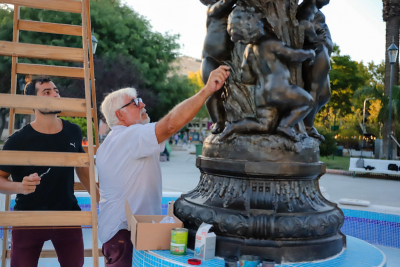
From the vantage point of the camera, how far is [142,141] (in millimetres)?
2541

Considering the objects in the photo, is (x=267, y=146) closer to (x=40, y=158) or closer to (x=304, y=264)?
(x=304, y=264)

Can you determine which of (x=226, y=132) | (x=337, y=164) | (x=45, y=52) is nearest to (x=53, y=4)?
(x=45, y=52)

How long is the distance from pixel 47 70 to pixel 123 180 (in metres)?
1.30

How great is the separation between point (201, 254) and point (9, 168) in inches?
62.2

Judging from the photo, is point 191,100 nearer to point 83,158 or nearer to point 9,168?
point 83,158

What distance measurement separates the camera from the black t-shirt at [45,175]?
286cm

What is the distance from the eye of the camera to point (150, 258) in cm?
256

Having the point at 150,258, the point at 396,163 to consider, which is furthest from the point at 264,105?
the point at 396,163

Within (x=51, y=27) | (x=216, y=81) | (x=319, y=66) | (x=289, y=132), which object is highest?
(x=51, y=27)

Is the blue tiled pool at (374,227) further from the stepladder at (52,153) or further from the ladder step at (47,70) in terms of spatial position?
the stepladder at (52,153)

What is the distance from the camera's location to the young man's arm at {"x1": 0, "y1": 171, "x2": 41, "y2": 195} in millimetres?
2518

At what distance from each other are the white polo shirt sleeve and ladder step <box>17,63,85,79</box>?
1.13 meters

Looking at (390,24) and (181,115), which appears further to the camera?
(390,24)

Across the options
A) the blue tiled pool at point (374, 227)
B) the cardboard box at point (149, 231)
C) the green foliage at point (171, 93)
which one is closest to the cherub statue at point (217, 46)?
the cardboard box at point (149, 231)
